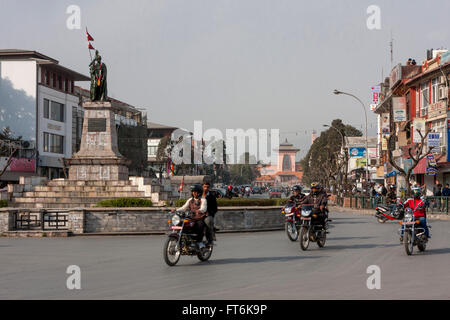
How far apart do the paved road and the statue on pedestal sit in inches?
498

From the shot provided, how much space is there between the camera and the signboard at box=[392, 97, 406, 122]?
49.5m

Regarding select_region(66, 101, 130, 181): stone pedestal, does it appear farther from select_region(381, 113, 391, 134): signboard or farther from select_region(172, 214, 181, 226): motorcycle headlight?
select_region(381, 113, 391, 134): signboard

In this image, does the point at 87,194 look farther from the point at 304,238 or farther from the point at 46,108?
the point at 46,108

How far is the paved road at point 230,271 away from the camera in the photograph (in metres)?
Result: 8.83

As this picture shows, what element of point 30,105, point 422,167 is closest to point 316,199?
point 422,167

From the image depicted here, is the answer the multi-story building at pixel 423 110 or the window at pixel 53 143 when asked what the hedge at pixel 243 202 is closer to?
the multi-story building at pixel 423 110

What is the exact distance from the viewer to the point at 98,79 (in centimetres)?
2988

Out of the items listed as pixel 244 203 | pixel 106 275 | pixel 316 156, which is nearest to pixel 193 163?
pixel 316 156

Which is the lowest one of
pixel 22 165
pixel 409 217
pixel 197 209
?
pixel 409 217

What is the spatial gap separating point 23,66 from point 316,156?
5378 cm

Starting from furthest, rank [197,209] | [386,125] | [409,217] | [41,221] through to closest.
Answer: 1. [386,125]
2. [41,221]
3. [409,217]
4. [197,209]

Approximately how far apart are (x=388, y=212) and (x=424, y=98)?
19500 mm

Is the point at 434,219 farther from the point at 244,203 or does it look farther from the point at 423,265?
the point at 423,265

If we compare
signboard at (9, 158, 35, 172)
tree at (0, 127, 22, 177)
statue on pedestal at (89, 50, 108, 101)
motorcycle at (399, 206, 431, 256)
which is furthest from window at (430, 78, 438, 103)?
signboard at (9, 158, 35, 172)
